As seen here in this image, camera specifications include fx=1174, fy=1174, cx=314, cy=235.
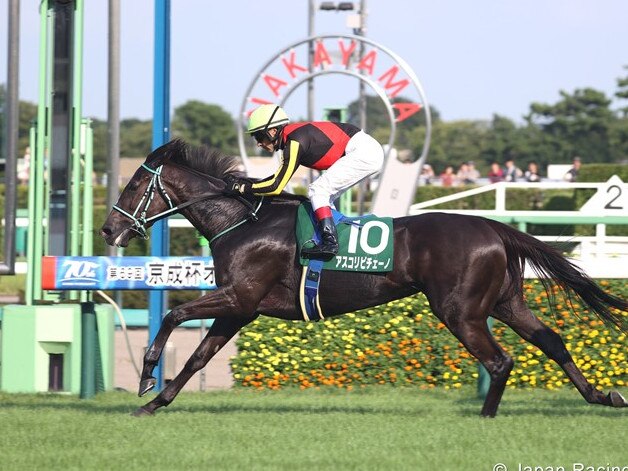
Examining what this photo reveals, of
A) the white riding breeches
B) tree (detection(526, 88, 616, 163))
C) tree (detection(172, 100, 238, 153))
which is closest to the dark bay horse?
the white riding breeches

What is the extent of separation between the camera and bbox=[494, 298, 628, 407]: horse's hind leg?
654cm

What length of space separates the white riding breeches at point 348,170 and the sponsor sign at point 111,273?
1395 millimetres

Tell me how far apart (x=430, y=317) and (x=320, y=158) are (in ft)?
6.56

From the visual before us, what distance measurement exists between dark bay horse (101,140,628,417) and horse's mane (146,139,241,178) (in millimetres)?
12

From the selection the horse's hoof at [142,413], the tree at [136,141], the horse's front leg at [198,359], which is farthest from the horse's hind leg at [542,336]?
the tree at [136,141]

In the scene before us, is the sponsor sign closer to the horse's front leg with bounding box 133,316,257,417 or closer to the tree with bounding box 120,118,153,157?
the horse's front leg with bounding box 133,316,257,417

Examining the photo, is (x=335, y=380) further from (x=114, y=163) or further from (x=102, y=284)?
(x=114, y=163)

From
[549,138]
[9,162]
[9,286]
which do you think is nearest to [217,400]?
[9,162]

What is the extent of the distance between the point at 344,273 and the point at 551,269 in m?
1.21

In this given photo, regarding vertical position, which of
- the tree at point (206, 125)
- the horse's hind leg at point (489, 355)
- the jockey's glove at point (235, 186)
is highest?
the tree at point (206, 125)

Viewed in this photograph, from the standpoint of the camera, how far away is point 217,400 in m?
7.57

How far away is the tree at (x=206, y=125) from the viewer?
95.4 meters

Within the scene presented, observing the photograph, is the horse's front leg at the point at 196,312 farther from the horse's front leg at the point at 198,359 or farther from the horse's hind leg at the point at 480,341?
the horse's hind leg at the point at 480,341

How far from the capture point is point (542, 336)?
6656 mm
